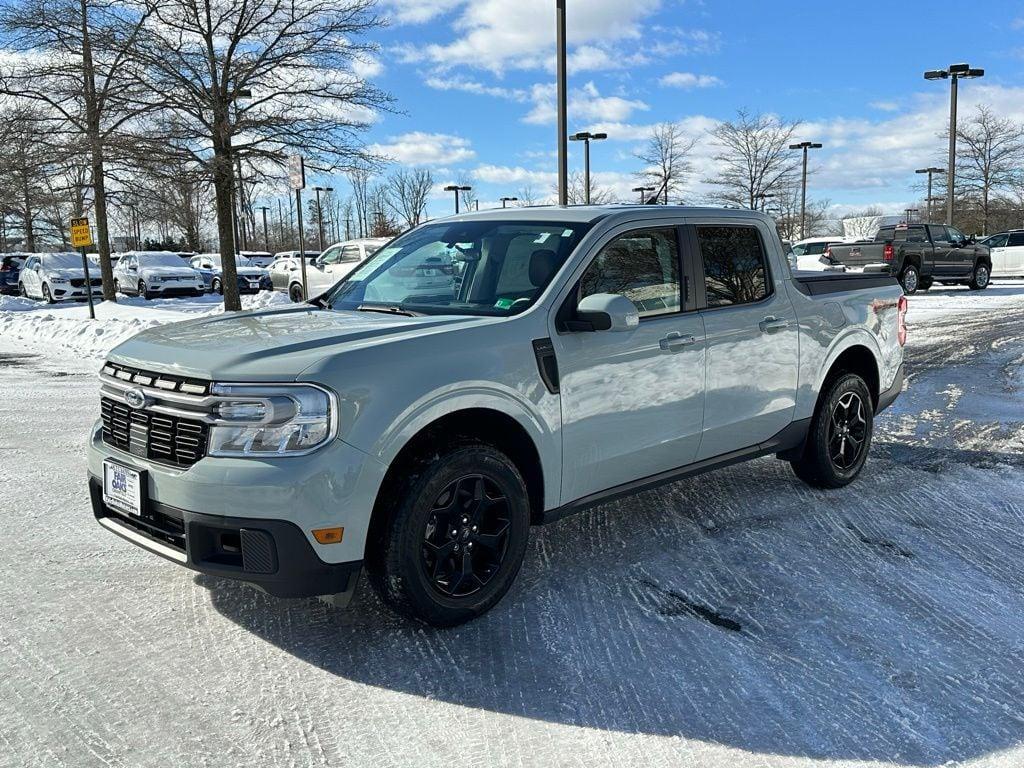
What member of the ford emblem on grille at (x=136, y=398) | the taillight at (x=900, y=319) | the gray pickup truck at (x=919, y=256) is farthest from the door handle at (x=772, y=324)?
the gray pickup truck at (x=919, y=256)

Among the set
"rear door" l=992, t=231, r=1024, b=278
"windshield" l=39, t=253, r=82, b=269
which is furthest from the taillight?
"rear door" l=992, t=231, r=1024, b=278

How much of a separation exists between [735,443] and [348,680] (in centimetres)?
258

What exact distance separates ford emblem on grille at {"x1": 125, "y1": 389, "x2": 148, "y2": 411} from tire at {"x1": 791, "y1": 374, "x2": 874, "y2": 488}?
3841mm

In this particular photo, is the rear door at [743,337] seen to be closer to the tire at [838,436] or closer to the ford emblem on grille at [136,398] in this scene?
the tire at [838,436]

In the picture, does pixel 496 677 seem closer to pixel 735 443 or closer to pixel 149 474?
pixel 149 474

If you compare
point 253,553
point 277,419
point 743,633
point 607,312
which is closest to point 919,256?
point 607,312

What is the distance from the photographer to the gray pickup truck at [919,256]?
21922mm

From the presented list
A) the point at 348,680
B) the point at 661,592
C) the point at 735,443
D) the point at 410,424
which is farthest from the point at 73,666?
the point at 735,443

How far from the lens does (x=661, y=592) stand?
398 cm

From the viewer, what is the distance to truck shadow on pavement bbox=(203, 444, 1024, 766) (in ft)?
9.69

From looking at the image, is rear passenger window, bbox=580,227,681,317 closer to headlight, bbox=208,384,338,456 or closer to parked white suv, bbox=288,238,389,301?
headlight, bbox=208,384,338,456

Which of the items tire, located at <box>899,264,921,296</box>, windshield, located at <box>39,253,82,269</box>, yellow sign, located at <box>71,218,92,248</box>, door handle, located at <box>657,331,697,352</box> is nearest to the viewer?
door handle, located at <box>657,331,697,352</box>

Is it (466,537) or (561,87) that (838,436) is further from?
(561,87)

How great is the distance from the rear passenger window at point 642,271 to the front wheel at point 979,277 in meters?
22.1
